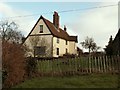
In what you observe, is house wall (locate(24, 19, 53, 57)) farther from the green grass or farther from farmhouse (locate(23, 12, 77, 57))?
the green grass

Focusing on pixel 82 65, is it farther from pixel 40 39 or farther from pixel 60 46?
pixel 60 46

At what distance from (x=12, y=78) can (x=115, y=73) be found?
8835 mm

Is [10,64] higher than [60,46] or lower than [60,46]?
lower

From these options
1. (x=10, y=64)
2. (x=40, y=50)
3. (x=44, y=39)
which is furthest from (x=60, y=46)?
(x=10, y=64)

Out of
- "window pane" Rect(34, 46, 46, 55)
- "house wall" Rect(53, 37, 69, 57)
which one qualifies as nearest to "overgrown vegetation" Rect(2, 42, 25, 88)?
"window pane" Rect(34, 46, 46, 55)

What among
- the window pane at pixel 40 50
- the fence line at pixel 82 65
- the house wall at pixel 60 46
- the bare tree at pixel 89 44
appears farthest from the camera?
the bare tree at pixel 89 44

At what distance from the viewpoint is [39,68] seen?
24.9 metres

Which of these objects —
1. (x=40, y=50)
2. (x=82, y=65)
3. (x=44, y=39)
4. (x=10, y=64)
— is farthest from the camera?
(x=44, y=39)

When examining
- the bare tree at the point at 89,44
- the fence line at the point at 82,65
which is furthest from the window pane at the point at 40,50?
the fence line at the point at 82,65

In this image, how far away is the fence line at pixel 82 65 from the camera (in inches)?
885

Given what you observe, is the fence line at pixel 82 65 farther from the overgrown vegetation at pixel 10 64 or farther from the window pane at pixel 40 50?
A: the window pane at pixel 40 50

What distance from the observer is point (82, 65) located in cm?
2411

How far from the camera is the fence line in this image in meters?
22.5

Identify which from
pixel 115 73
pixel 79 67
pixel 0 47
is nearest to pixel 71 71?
pixel 79 67
